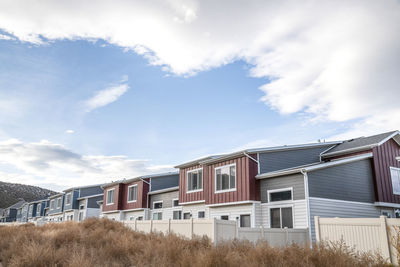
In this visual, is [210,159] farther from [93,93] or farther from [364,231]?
[364,231]

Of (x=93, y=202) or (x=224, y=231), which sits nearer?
(x=224, y=231)

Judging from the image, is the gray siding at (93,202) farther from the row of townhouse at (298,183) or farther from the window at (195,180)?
the window at (195,180)

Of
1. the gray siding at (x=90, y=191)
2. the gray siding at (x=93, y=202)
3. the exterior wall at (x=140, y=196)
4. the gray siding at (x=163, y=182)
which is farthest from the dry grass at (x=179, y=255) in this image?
the gray siding at (x=90, y=191)

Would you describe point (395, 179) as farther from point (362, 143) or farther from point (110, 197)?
point (110, 197)

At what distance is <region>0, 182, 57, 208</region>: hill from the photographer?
104188 mm

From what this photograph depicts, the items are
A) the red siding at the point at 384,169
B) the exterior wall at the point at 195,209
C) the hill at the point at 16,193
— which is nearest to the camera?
the red siding at the point at 384,169

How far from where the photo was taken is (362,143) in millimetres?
21062

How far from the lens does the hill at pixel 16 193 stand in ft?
342

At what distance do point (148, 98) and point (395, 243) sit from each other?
51.1ft

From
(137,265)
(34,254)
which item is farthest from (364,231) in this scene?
(34,254)

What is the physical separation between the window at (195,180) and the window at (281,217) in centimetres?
680

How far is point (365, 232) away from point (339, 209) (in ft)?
23.3

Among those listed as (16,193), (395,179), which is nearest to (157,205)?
(395,179)

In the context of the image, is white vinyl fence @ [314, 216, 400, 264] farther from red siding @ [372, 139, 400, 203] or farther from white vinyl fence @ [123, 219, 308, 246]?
red siding @ [372, 139, 400, 203]
